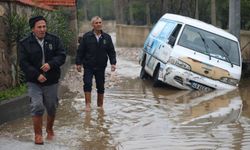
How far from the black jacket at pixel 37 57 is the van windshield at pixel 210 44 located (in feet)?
22.3

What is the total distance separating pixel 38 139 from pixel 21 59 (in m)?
1.07

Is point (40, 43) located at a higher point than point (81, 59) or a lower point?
higher

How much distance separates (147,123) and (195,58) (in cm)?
447

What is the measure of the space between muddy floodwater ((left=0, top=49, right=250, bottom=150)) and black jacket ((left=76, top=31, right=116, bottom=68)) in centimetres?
91

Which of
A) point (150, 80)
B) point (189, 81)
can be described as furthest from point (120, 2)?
point (189, 81)

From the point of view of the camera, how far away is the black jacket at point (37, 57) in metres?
7.26

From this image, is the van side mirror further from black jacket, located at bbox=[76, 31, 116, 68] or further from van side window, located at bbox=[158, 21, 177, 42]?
black jacket, located at bbox=[76, 31, 116, 68]

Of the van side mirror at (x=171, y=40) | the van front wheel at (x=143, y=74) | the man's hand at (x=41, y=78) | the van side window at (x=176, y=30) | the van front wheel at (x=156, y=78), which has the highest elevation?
the man's hand at (x=41, y=78)

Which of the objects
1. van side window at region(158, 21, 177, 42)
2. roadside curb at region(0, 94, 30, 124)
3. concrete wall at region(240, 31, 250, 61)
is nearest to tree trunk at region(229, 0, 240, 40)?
concrete wall at region(240, 31, 250, 61)

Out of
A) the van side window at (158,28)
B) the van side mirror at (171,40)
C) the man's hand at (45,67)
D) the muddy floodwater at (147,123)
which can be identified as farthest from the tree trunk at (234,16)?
the man's hand at (45,67)

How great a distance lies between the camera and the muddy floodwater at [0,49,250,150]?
25.0ft

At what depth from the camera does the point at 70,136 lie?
319 inches

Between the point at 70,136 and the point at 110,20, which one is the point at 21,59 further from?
the point at 110,20

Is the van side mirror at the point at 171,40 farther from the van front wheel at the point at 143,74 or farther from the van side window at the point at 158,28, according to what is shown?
the van front wheel at the point at 143,74
